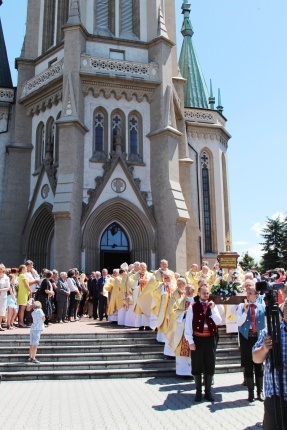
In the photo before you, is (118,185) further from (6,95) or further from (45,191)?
(6,95)

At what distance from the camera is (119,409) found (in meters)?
6.78

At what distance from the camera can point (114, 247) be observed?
21.9 metres

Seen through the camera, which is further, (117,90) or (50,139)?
(50,139)

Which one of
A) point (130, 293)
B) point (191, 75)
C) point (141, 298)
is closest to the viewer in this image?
point (141, 298)

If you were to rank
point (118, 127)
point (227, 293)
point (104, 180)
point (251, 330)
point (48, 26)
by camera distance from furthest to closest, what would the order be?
1. point (48, 26)
2. point (118, 127)
3. point (104, 180)
4. point (227, 293)
5. point (251, 330)

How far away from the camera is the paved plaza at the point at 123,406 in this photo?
6.03 meters

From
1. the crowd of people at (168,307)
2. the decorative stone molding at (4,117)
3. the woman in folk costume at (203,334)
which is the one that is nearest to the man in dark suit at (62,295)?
the crowd of people at (168,307)

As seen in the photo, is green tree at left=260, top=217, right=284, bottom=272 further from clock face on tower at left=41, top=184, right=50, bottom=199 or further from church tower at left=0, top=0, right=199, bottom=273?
clock face on tower at left=41, top=184, right=50, bottom=199

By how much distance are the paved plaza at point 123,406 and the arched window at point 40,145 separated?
16.0 meters

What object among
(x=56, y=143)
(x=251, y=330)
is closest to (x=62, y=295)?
(x=251, y=330)

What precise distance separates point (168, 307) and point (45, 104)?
16294 millimetres

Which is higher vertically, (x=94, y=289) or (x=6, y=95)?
(x=6, y=95)

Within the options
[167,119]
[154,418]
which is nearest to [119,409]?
[154,418]

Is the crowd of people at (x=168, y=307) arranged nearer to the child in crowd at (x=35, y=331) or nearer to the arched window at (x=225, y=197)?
the child in crowd at (x=35, y=331)
